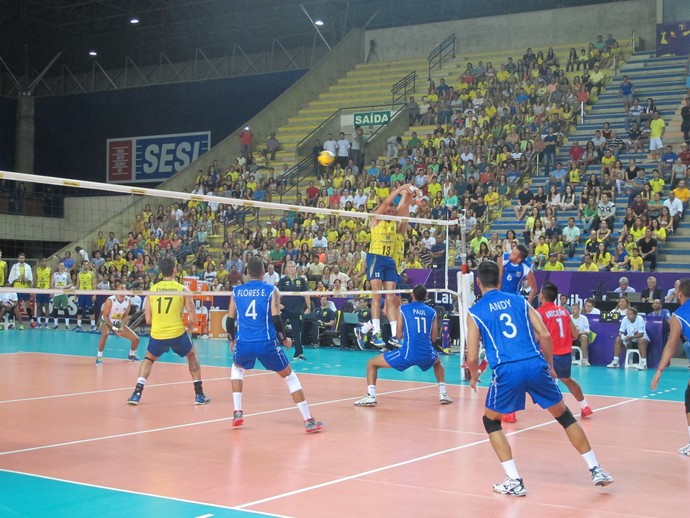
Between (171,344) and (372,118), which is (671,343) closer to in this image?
(171,344)

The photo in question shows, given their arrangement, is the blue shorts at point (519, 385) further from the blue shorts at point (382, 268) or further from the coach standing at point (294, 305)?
the coach standing at point (294, 305)

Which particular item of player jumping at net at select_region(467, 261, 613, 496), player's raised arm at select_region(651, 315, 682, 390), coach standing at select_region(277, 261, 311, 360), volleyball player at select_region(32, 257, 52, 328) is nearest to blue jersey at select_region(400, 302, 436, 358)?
player's raised arm at select_region(651, 315, 682, 390)

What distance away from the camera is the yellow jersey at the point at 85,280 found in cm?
2558

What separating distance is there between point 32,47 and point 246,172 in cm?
1673

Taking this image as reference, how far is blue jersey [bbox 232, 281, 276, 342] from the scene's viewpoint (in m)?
10.1

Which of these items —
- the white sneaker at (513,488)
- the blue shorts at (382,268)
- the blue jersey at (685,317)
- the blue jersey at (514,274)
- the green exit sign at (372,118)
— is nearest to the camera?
the white sneaker at (513,488)

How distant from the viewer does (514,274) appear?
12.4 m

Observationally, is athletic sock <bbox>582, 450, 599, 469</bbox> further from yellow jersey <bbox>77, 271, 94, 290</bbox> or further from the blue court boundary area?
yellow jersey <bbox>77, 271, 94, 290</bbox>

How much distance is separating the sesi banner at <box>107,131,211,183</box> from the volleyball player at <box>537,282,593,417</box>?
94.3ft

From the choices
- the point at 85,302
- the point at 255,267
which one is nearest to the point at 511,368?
the point at 255,267

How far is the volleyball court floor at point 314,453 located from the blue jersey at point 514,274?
1722mm

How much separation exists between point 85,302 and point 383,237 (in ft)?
56.4

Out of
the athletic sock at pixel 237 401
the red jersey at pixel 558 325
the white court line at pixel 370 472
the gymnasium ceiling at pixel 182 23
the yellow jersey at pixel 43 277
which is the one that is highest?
the gymnasium ceiling at pixel 182 23

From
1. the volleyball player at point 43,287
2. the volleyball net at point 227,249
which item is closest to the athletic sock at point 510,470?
the volleyball net at point 227,249
